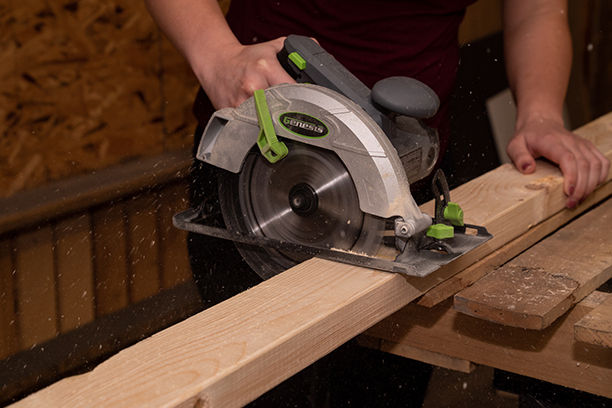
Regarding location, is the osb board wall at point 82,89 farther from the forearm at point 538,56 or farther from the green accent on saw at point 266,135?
the green accent on saw at point 266,135

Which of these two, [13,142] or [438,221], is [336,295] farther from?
[13,142]

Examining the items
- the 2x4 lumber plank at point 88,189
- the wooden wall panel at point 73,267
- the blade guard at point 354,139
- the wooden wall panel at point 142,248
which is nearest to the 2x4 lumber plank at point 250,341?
the blade guard at point 354,139

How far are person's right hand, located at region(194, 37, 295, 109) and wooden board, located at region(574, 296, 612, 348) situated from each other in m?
0.69

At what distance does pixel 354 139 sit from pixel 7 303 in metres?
1.89

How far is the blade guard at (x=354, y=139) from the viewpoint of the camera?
146cm

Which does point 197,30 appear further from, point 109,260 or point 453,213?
point 109,260

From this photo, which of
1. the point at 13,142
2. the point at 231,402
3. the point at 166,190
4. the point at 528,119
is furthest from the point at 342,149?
the point at 166,190

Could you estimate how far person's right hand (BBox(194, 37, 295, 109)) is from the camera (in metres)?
1.60

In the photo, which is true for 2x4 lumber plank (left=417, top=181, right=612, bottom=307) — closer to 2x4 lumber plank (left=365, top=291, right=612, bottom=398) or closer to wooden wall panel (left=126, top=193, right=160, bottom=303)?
2x4 lumber plank (left=365, top=291, right=612, bottom=398)

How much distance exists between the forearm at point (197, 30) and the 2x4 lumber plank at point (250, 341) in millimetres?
496

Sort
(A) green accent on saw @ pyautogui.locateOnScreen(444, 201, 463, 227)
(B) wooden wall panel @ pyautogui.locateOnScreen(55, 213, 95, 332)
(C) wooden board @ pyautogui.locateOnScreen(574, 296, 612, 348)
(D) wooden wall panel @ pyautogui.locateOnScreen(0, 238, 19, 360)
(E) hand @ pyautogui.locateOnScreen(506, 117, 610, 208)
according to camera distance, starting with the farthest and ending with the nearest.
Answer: (B) wooden wall panel @ pyautogui.locateOnScreen(55, 213, 95, 332) < (D) wooden wall panel @ pyautogui.locateOnScreen(0, 238, 19, 360) < (E) hand @ pyautogui.locateOnScreen(506, 117, 610, 208) < (A) green accent on saw @ pyautogui.locateOnScreen(444, 201, 463, 227) < (C) wooden board @ pyautogui.locateOnScreen(574, 296, 612, 348)

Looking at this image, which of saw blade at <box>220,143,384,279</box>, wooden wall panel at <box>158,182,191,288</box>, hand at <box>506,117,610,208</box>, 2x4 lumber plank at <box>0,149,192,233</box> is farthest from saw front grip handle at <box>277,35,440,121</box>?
wooden wall panel at <box>158,182,191,288</box>

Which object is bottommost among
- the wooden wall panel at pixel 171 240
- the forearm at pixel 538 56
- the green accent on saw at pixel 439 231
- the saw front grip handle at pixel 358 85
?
the wooden wall panel at pixel 171 240

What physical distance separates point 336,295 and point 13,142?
76.5 inches
